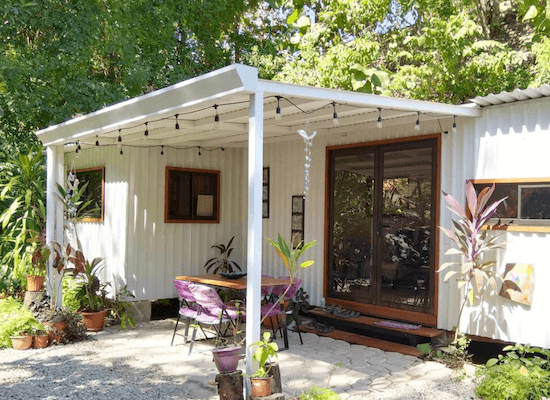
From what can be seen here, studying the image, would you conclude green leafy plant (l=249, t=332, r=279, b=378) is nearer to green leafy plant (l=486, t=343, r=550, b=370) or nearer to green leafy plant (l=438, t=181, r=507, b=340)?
green leafy plant (l=486, t=343, r=550, b=370)

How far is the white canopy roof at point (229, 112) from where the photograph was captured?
4.84 m

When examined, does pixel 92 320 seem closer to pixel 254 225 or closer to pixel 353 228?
pixel 353 228

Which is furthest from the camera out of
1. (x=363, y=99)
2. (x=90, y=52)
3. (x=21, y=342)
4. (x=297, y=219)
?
(x=90, y=52)

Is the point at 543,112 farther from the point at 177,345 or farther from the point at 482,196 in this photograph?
the point at 177,345

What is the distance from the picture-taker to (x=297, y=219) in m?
8.50

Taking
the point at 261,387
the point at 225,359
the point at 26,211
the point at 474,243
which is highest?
the point at 26,211

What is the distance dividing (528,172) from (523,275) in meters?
0.99

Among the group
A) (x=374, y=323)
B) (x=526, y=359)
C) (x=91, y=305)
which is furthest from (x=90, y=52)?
(x=526, y=359)

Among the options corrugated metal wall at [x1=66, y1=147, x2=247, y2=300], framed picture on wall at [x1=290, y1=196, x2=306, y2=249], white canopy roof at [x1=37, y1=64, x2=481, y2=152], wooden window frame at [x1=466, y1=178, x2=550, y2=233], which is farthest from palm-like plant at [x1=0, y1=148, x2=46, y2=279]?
wooden window frame at [x1=466, y1=178, x2=550, y2=233]

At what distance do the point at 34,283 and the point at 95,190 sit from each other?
2.01 m

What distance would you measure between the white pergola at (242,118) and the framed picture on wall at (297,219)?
2.99 ft

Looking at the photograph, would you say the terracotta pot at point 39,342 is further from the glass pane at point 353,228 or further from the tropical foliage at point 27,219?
the glass pane at point 353,228

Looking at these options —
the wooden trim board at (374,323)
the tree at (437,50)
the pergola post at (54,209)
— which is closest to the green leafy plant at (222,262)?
the wooden trim board at (374,323)

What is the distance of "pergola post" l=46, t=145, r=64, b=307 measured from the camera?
802cm
